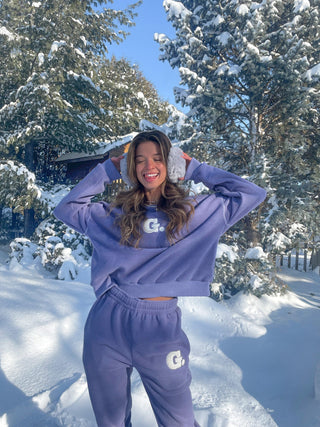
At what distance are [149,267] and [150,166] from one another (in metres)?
0.48

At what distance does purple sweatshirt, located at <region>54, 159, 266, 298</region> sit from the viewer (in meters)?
1.43

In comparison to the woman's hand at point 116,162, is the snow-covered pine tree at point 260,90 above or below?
above

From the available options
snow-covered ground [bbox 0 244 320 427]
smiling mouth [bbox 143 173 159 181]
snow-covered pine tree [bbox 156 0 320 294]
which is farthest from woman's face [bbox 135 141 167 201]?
snow-covered pine tree [bbox 156 0 320 294]

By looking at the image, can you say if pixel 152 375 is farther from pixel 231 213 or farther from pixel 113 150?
pixel 113 150

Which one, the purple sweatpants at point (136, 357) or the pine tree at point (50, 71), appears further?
the pine tree at point (50, 71)

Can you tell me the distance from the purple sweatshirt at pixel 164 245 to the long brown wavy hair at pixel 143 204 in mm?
33

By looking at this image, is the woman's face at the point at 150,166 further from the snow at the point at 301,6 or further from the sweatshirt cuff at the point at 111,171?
the snow at the point at 301,6

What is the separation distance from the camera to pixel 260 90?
709cm

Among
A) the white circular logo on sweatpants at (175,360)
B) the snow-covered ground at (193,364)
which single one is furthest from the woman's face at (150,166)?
the snow-covered ground at (193,364)

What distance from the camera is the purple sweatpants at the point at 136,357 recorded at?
1.34m

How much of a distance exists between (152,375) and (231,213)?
80 cm

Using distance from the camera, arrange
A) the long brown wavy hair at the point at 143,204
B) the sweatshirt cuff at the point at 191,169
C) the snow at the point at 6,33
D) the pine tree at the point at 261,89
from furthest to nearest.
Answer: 1. the snow at the point at 6,33
2. the pine tree at the point at 261,89
3. the sweatshirt cuff at the point at 191,169
4. the long brown wavy hair at the point at 143,204

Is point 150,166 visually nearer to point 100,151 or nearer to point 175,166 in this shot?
point 175,166

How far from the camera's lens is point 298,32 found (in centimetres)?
710
